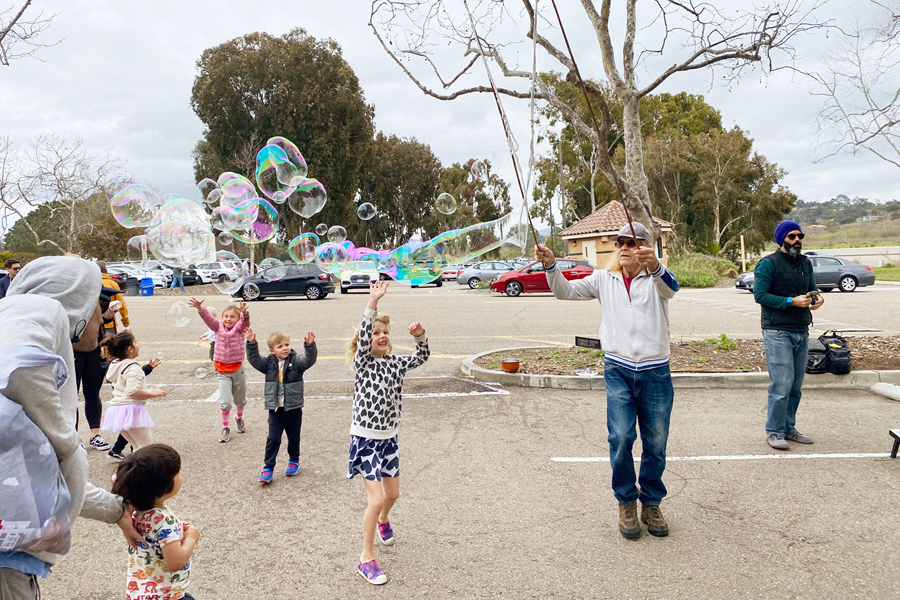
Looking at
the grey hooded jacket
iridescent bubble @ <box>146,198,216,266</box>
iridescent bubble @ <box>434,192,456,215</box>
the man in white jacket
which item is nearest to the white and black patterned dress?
the man in white jacket

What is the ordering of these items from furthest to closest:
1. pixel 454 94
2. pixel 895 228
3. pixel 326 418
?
pixel 895 228 < pixel 454 94 < pixel 326 418

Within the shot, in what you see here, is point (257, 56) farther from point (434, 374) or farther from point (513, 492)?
point (513, 492)

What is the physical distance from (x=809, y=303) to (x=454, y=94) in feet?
22.2

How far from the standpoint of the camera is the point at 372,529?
350cm

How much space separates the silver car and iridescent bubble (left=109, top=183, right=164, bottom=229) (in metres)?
22.1

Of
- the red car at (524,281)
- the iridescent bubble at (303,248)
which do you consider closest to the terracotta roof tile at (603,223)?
the red car at (524,281)

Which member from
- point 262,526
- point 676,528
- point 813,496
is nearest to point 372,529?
point 262,526

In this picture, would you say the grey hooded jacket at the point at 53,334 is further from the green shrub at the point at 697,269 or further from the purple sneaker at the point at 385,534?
the green shrub at the point at 697,269

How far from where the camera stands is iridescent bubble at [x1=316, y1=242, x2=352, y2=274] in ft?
30.7

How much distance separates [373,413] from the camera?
3691 millimetres

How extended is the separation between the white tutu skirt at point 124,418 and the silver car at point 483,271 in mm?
26654

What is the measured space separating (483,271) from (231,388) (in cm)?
2602

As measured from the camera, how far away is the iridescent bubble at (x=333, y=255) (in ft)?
30.7

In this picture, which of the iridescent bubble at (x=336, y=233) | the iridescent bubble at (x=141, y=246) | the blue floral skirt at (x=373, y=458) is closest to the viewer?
the blue floral skirt at (x=373, y=458)
